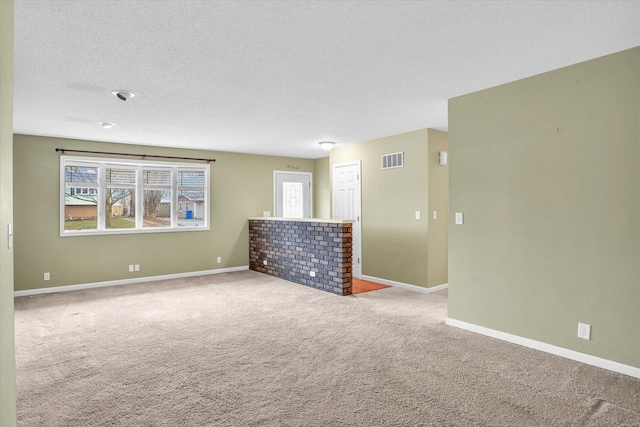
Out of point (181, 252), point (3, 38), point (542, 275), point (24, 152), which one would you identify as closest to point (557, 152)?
point (542, 275)

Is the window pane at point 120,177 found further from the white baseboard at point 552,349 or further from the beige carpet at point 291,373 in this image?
the white baseboard at point 552,349

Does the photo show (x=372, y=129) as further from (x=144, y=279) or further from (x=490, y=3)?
(x=144, y=279)

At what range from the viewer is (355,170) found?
6520 mm

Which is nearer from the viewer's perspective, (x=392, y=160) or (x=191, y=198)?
(x=392, y=160)

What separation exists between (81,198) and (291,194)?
3873mm

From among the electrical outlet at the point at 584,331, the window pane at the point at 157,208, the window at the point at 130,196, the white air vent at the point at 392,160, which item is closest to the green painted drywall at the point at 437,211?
the white air vent at the point at 392,160

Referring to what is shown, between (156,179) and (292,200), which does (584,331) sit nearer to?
(292,200)

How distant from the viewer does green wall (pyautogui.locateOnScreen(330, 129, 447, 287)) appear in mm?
5410

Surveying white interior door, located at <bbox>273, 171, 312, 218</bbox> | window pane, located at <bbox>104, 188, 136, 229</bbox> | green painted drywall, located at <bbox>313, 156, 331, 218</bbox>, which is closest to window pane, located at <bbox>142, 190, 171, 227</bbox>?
window pane, located at <bbox>104, 188, 136, 229</bbox>

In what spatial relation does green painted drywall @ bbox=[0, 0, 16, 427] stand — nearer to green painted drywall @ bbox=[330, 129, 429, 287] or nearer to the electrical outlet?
the electrical outlet

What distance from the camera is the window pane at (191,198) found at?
6828 millimetres

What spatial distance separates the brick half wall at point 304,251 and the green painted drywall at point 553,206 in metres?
1.78

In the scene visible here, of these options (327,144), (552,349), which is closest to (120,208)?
(327,144)

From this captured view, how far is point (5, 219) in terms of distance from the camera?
1375 mm
